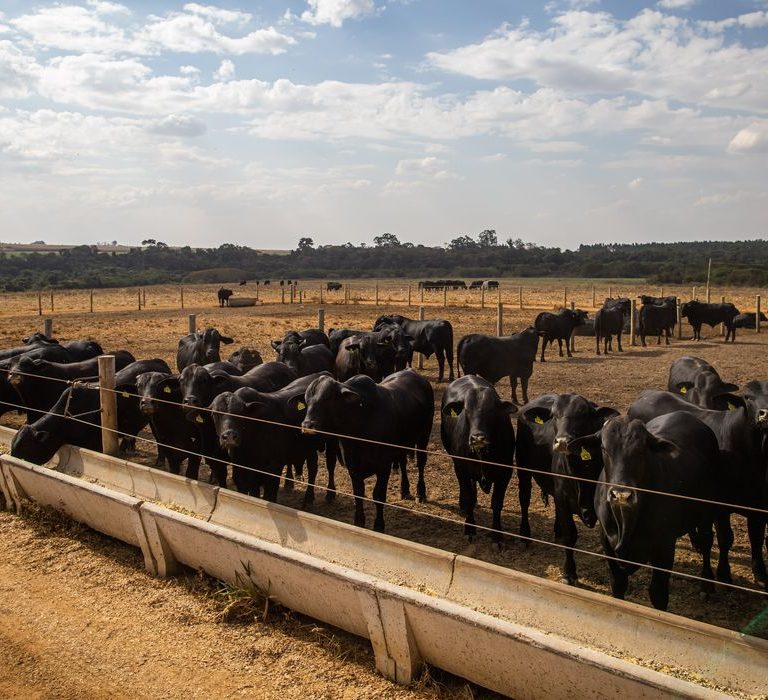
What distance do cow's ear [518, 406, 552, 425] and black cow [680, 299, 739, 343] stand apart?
20288 millimetres

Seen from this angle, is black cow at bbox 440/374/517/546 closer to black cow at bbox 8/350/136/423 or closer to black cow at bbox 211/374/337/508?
black cow at bbox 211/374/337/508

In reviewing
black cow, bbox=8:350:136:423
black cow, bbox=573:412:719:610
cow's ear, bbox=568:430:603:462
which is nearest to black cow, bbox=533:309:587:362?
black cow, bbox=8:350:136:423

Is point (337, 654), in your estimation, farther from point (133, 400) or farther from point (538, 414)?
point (133, 400)

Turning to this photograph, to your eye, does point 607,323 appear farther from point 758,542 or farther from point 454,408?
point 758,542

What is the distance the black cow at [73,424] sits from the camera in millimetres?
8266

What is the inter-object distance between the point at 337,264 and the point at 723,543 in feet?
429

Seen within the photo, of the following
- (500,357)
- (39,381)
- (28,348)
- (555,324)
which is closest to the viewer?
(39,381)

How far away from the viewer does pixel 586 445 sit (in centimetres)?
569

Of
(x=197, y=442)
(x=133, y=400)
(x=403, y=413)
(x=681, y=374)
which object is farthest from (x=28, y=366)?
(x=681, y=374)

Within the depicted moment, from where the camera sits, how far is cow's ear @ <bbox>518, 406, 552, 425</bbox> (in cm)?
673

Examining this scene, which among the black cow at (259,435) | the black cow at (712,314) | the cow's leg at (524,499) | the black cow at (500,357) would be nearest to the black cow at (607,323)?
the black cow at (712,314)

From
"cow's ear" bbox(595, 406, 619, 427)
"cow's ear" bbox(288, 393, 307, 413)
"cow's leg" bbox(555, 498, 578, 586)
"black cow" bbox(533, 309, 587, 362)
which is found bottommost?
"cow's leg" bbox(555, 498, 578, 586)

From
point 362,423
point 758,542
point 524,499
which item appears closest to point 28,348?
point 362,423

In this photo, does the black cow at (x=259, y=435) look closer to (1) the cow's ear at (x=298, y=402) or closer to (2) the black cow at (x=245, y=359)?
(1) the cow's ear at (x=298, y=402)
